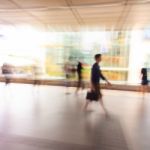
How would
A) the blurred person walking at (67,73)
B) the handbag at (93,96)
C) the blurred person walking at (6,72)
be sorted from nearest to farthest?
the handbag at (93,96), the blurred person walking at (67,73), the blurred person walking at (6,72)

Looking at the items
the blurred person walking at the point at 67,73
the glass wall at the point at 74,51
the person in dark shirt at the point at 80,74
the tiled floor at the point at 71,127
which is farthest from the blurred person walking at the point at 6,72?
the tiled floor at the point at 71,127

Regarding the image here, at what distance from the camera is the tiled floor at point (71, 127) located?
11.8ft

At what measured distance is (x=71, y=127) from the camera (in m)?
4.50

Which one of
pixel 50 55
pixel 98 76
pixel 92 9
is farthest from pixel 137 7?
pixel 50 55

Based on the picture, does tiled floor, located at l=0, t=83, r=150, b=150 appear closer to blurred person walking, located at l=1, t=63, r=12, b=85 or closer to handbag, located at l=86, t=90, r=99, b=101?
handbag, located at l=86, t=90, r=99, b=101

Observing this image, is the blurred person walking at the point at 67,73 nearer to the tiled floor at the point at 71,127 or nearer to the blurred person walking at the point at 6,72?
the blurred person walking at the point at 6,72

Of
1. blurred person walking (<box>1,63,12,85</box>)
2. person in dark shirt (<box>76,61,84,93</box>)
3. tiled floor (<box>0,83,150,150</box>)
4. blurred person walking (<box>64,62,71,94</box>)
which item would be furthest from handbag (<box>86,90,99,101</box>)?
blurred person walking (<box>1,63,12,85</box>)

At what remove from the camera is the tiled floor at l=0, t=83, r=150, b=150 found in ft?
11.8

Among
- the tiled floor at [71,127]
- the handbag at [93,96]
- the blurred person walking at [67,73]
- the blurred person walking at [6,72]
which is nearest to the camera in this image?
the tiled floor at [71,127]

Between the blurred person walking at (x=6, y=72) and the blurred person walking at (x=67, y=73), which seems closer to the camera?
the blurred person walking at (x=67, y=73)

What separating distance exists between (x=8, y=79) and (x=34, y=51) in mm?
2263

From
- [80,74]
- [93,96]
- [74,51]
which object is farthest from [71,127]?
[74,51]

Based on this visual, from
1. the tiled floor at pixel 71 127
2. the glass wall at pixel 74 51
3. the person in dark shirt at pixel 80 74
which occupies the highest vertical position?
the glass wall at pixel 74 51

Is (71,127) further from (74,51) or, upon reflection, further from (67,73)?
(74,51)
